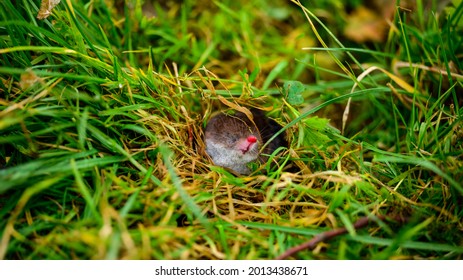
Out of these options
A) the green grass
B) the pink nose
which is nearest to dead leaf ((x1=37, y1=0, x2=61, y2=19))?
the green grass

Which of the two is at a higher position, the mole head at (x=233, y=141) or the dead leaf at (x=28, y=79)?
the dead leaf at (x=28, y=79)

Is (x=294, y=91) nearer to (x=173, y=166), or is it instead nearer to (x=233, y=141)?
(x=233, y=141)

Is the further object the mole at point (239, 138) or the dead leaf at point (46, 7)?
the mole at point (239, 138)

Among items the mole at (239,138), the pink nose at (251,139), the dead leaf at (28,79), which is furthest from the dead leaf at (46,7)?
the pink nose at (251,139)

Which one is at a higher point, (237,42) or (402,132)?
(237,42)

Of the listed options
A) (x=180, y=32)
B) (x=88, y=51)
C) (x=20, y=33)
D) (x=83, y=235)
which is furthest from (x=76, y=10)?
(x=83, y=235)

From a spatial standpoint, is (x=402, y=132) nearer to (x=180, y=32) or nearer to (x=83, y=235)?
(x=180, y=32)

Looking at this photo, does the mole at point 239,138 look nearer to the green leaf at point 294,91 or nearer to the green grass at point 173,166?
the green grass at point 173,166
